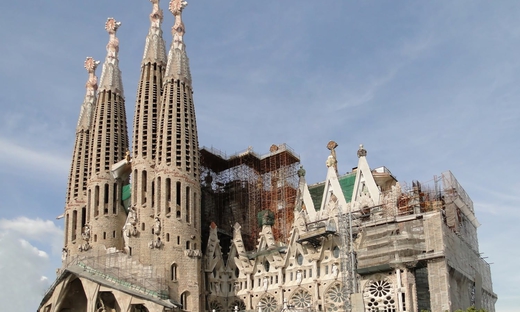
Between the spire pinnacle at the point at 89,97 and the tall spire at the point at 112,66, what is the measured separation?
3571 millimetres

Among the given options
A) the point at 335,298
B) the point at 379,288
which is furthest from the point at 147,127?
the point at 379,288

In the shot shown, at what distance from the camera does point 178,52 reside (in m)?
62.2

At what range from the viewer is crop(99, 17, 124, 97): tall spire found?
67438 millimetres

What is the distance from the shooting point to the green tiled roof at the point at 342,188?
61.6 meters

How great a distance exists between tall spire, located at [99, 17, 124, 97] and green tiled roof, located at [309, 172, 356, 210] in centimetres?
2088

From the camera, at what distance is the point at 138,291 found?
51.8m

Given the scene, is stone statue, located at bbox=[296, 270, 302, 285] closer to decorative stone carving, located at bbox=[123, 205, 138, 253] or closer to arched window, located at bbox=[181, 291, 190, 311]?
arched window, located at bbox=[181, 291, 190, 311]

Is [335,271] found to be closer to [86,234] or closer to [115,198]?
[115,198]

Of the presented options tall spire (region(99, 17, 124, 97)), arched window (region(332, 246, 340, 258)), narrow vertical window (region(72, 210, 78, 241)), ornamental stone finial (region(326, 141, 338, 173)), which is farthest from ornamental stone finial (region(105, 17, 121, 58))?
arched window (region(332, 246, 340, 258))

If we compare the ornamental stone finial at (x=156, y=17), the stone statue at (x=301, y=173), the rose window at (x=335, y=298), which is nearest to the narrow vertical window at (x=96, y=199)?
the ornamental stone finial at (x=156, y=17)

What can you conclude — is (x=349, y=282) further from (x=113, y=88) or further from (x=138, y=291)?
(x=113, y=88)

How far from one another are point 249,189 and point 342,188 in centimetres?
945

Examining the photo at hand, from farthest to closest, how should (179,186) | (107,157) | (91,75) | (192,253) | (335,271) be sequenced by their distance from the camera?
(91,75)
(107,157)
(179,186)
(192,253)
(335,271)

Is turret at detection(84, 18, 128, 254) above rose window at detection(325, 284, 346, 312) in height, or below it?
above
